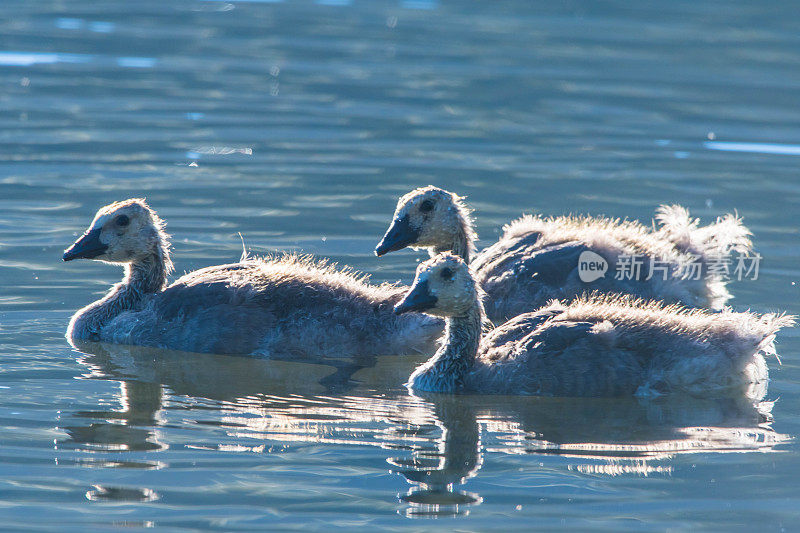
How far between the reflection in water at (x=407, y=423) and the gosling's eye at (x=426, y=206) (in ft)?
5.07

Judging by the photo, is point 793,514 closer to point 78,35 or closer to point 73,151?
point 73,151

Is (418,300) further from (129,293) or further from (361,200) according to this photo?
(361,200)

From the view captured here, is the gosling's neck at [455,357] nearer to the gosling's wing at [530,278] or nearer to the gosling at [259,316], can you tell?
the gosling at [259,316]

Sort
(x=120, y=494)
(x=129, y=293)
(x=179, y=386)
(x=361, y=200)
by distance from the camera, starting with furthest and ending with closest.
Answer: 1. (x=361, y=200)
2. (x=129, y=293)
3. (x=179, y=386)
4. (x=120, y=494)

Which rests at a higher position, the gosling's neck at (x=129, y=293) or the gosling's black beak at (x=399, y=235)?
the gosling's black beak at (x=399, y=235)

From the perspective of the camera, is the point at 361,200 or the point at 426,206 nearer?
the point at 426,206

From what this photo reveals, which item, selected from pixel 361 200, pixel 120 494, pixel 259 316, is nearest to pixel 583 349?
pixel 259 316

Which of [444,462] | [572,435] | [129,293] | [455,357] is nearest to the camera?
[444,462]

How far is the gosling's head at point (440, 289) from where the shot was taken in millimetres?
9047

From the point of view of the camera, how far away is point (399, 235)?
1067cm

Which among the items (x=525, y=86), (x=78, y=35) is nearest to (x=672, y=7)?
(x=525, y=86)

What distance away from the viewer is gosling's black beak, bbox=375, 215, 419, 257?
10.6 metres

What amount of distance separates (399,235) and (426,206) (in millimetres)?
356

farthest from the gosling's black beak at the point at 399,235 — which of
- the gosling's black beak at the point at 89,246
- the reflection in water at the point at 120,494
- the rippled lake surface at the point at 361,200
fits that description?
the reflection in water at the point at 120,494
